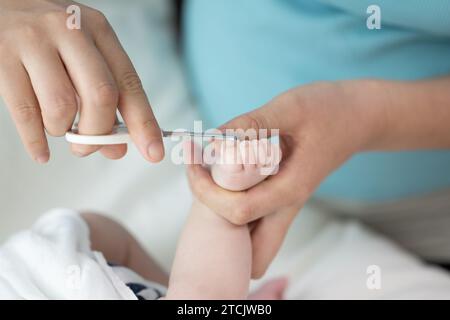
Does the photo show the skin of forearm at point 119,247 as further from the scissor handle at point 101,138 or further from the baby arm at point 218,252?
the scissor handle at point 101,138

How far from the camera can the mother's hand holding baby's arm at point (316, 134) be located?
462 mm

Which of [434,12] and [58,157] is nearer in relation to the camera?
[434,12]

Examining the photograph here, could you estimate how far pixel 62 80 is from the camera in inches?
14.3

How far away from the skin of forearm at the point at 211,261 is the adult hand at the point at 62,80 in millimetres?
112

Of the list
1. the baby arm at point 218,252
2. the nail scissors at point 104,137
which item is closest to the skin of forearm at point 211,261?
the baby arm at point 218,252

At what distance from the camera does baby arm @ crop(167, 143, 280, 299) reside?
0.44 meters

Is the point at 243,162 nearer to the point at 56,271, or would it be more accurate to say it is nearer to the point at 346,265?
the point at 56,271

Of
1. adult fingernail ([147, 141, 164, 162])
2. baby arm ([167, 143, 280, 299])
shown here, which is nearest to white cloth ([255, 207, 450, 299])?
baby arm ([167, 143, 280, 299])

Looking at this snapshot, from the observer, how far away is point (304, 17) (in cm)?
62

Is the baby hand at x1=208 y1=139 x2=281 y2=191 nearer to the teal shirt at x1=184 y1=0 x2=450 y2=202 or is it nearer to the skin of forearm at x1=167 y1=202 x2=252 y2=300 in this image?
the skin of forearm at x1=167 y1=202 x2=252 y2=300

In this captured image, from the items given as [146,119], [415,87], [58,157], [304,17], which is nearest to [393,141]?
[415,87]

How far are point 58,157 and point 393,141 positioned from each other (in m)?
0.38
